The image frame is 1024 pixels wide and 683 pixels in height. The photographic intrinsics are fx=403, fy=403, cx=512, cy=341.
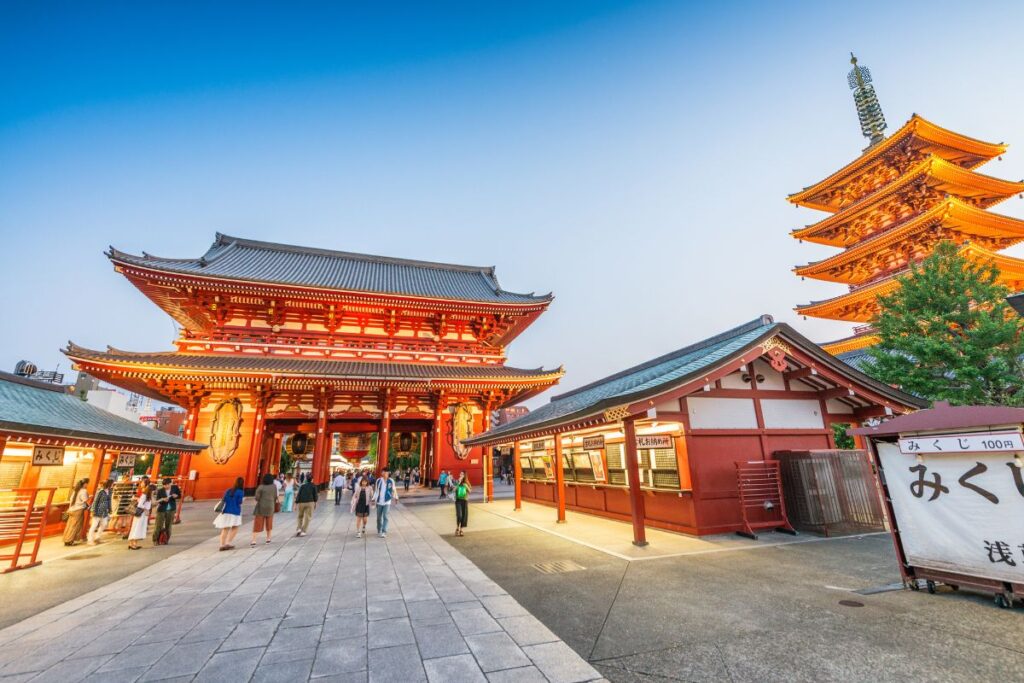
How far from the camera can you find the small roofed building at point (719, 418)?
893cm

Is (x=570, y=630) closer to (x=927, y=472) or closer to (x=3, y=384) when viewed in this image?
(x=927, y=472)

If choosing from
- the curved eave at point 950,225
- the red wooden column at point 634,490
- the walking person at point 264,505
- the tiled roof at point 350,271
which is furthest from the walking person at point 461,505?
the curved eave at point 950,225

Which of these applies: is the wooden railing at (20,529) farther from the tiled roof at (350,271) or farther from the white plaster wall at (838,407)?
the white plaster wall at (838,407)

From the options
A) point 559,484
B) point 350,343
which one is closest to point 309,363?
point 350,343

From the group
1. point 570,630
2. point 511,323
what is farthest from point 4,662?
point 511,323

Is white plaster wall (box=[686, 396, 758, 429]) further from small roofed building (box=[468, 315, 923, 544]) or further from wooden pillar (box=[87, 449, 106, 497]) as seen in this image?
wooden pillar (box=[87, 449, 106, 497])

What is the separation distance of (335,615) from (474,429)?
17.4 meters

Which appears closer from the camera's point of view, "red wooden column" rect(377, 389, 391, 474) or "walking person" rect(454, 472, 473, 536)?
"walking person" rect(454, 472, 473, 536)

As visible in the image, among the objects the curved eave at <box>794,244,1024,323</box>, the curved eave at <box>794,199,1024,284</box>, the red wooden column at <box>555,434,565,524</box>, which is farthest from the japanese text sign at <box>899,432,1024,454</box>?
the curved eave at <box>794,199,1024,284</box>

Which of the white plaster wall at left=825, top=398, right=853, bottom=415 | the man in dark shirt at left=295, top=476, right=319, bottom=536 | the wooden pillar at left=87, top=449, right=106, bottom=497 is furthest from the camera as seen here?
the wooden pillar at left=87, top=449, right=106, bottom=497

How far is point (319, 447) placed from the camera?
2008 centimetres

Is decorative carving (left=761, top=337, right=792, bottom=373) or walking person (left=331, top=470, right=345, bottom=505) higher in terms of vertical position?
decorative carving (left=761, top=337, right=792, bottom=373)

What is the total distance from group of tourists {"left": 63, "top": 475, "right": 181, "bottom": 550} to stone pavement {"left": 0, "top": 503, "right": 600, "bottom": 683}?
10.6 feet

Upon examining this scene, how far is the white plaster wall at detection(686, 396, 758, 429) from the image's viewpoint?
32.4 feet
